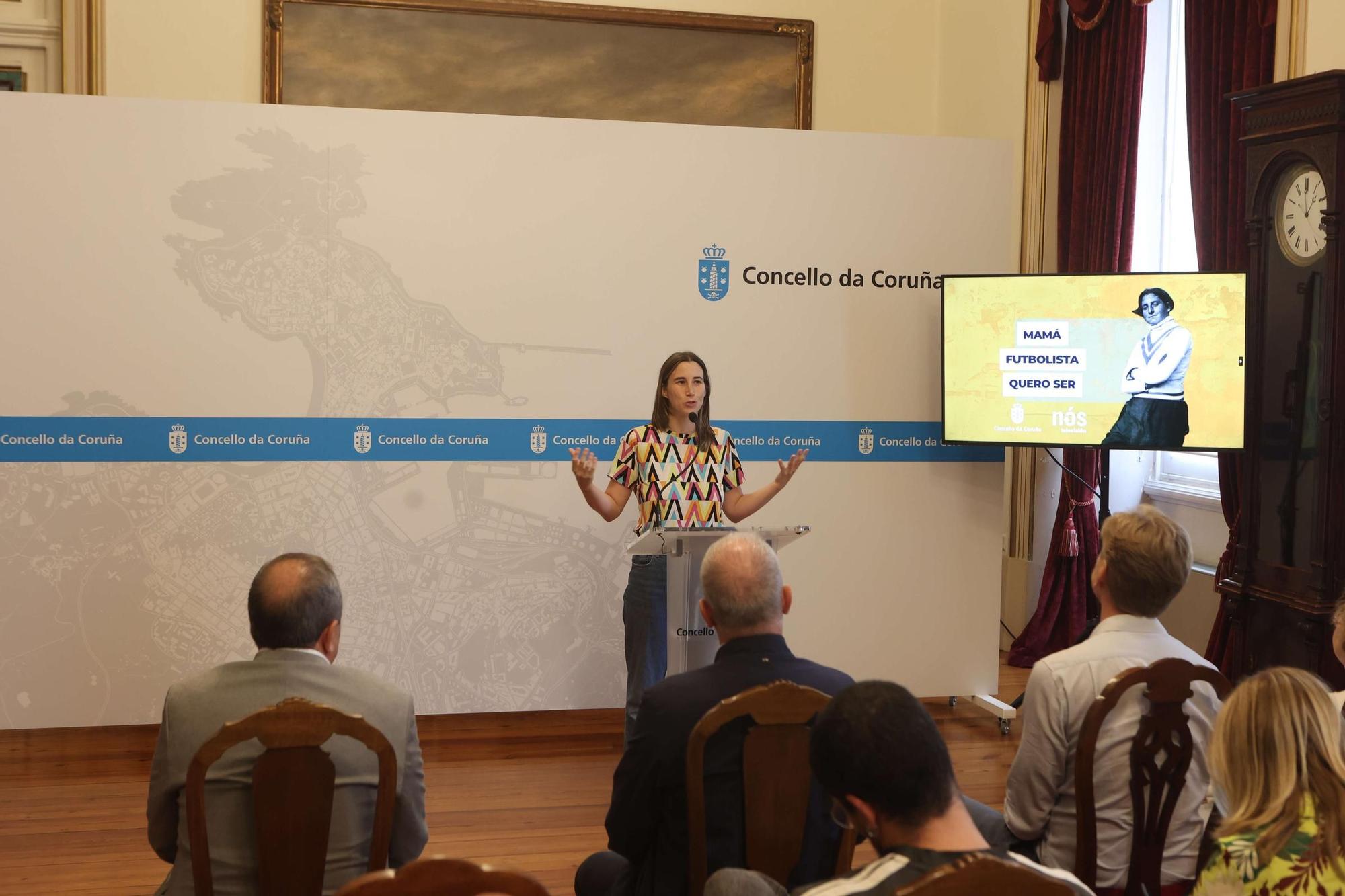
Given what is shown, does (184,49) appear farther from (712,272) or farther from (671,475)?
(671,475)

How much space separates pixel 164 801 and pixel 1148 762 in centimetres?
178

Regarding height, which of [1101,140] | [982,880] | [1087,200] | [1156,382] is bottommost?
[982,880]

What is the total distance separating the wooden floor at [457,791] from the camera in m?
3.54

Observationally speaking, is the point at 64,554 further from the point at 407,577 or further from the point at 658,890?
the point at 658,890

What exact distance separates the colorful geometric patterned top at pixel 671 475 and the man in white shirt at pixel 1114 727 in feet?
6.15

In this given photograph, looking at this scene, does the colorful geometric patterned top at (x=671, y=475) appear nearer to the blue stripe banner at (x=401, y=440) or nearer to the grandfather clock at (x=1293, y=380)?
the blue stripe banner at (x=401, y=440)

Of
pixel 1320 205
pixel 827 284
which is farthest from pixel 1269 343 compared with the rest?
pixel 827 284

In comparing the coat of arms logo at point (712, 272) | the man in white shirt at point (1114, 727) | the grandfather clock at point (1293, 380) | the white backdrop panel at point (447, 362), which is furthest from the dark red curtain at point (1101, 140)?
the man in white shirt at point (1114, 727)

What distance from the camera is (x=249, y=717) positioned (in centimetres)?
189

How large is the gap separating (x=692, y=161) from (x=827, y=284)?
0.75 meters

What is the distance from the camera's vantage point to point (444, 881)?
1394 millimetres

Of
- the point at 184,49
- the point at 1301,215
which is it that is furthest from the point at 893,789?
the point at 184,49

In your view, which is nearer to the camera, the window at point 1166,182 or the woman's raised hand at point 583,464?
the woman's raised hand at point 583,464

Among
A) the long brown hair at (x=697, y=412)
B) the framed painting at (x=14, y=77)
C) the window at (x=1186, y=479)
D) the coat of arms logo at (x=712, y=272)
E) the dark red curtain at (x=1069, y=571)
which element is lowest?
the dark red curtain at (x=1069, y=571)
